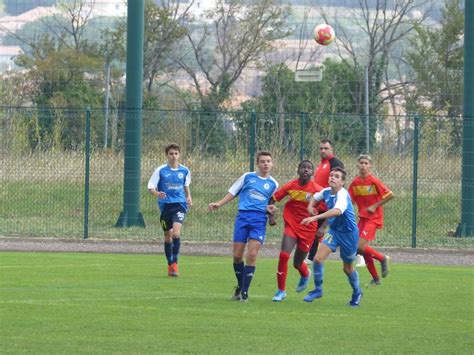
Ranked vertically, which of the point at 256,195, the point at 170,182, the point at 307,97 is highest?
the point at 307,97

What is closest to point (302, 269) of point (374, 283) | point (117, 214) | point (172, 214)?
point (374, 283)

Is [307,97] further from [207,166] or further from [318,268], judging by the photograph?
[318,268]

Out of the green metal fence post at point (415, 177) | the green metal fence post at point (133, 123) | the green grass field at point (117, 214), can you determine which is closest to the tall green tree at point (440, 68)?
the green grass field at point (117, 214)

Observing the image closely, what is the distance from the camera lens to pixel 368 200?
16078mm

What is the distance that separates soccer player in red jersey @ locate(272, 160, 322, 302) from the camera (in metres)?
13.7

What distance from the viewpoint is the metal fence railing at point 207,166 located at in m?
23.2

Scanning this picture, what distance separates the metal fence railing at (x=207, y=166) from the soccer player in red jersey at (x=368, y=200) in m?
6.54

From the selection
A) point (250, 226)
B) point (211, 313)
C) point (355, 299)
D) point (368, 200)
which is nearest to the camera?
point (211, 313)

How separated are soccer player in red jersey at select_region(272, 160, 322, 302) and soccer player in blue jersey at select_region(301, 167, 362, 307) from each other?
1.63ft

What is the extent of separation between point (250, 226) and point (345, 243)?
119 centimetres

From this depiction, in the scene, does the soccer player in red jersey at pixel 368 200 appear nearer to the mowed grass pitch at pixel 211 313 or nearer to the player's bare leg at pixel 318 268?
the mowed grass pitch at pixel 211 313

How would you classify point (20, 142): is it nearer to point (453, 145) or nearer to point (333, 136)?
point (333, 136)

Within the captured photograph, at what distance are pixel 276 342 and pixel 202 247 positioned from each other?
11.8 metres

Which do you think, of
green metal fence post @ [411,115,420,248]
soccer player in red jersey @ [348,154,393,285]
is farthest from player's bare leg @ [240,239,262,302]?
green metal fence post @ [411,115,420,248]
